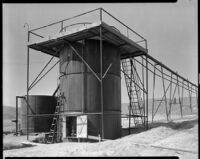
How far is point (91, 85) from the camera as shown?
18.9m

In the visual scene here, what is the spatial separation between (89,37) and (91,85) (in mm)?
3005

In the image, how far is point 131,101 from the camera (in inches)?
966

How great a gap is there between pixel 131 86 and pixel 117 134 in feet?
17.5

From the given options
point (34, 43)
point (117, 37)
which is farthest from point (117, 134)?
point (34, 43)

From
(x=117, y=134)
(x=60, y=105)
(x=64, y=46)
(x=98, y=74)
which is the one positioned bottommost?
(x=117, y=134)

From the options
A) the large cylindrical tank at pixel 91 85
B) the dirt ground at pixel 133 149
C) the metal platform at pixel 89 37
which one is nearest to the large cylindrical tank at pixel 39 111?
the metal platform at pixel 89 37

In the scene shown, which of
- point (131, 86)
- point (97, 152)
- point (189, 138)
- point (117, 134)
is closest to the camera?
point (97, 152)

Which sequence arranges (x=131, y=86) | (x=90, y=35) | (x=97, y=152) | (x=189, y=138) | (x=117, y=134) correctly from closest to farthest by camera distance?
(x=97, y=152), (x=189, y=138), (x=90, y=35), (x=117, y=134), (x=131, y=86)

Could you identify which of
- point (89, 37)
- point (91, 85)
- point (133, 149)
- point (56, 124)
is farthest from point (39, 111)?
point (133, 149)

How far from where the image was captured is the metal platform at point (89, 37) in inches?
700

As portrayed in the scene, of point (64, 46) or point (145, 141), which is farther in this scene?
point (64, 46)

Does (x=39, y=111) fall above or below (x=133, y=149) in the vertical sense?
above

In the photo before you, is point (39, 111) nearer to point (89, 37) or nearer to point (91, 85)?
point (91, 85)

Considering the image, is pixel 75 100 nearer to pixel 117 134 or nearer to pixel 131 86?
pixel 117 134
